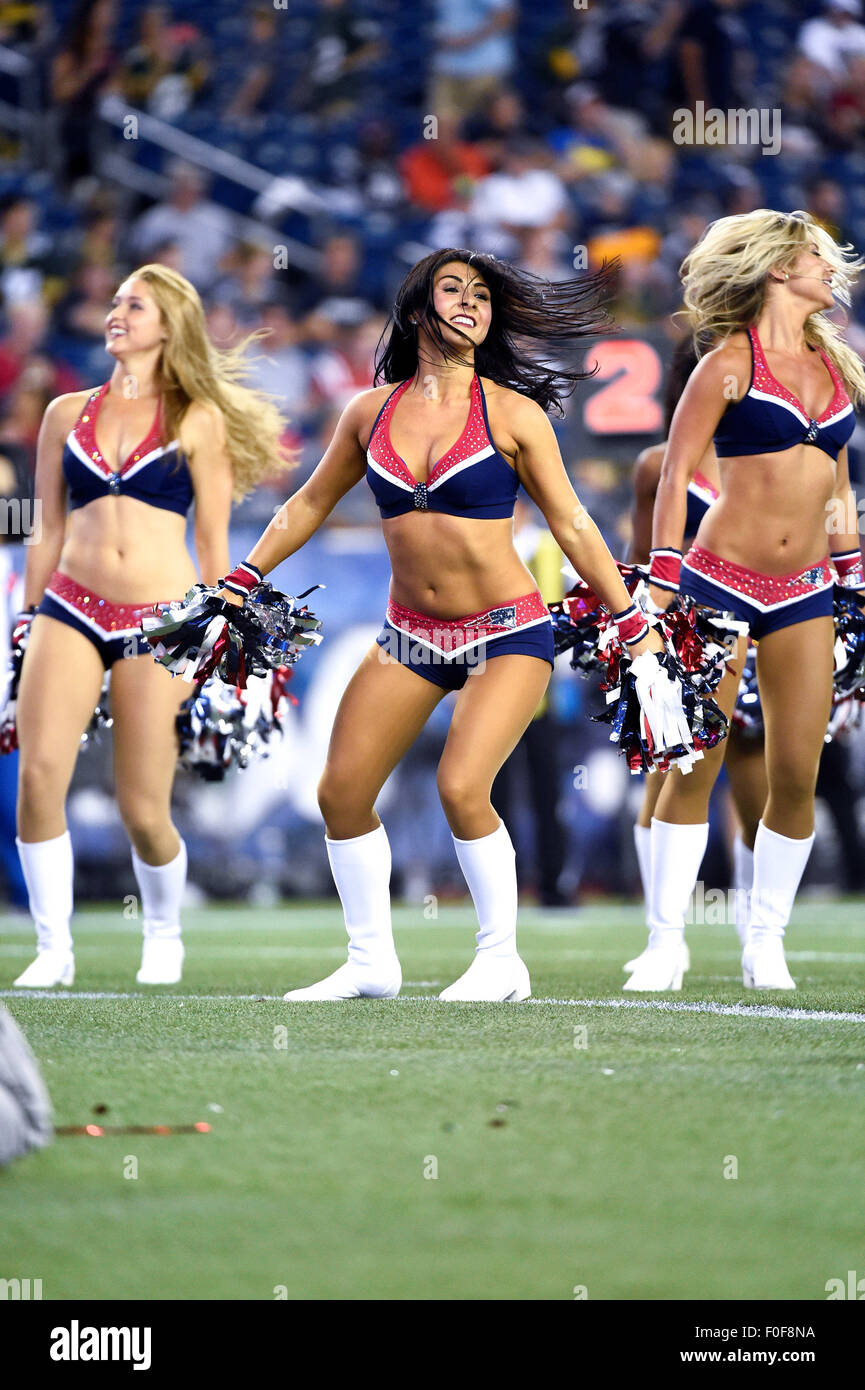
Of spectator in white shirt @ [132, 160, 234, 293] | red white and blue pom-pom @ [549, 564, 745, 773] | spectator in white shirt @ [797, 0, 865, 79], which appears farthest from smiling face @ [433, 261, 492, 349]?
spectator in white shirt @ [797, 0, 865, 79]

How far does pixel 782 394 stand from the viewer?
16.9ft

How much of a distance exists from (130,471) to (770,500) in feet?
6.27

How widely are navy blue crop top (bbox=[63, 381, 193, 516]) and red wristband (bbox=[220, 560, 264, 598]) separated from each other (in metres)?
0.94

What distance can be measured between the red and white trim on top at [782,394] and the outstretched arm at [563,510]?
0.72 metres

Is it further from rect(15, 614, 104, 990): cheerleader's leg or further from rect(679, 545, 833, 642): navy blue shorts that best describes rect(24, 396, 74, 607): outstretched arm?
rect(679, 545, 833, 642): navy blue shorts

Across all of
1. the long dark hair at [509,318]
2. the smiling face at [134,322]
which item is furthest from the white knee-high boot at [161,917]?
the long dark hair at [509,318]

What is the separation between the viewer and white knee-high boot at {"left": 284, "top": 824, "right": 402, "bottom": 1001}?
4.82 metres

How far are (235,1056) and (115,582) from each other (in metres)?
2.14

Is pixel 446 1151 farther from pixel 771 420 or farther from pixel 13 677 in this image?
pixel 13 677

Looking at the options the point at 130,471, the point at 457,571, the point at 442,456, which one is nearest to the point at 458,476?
the point at 442,456

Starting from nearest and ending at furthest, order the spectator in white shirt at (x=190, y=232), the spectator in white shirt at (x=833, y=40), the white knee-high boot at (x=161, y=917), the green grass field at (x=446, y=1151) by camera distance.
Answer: the green grass field at (x=446, y=1151) < the white knee-high boot at (x=161, y=917) < the spectator in white shirt at (x=190, y=232) < the spectator in white shirt at (x=833, y=40)

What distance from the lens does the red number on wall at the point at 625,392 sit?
8930mm

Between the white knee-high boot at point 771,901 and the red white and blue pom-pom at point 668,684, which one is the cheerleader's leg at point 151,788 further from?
the white knee-high boot at point 771,901
